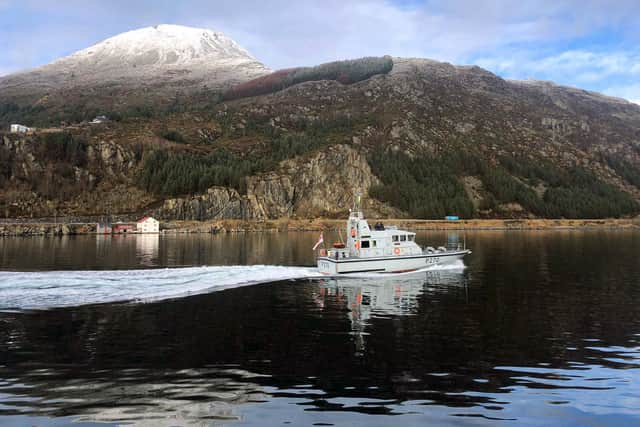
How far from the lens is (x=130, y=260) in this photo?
60812 millimetres

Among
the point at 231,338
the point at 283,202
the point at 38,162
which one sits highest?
the point at 38,162

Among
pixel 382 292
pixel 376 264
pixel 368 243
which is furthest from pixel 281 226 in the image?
pixel 382 292

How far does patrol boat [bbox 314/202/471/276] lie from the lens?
47.6 metres

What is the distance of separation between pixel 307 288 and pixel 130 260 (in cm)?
3356

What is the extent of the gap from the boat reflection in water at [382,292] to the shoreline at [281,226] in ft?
366

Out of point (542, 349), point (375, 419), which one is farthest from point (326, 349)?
point (542, 349)

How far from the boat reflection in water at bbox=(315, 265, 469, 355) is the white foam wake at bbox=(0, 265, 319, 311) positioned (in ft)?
23.3

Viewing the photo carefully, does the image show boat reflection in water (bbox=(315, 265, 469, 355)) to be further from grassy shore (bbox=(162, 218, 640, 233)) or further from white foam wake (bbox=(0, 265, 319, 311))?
grassy shore (bbox=(162, 218, 640, 233))

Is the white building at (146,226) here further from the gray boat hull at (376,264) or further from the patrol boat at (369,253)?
the gray boat hull at (376,264)

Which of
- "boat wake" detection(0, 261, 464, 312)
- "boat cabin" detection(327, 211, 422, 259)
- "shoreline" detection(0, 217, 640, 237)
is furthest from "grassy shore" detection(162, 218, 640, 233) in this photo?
"boat wake" detection(0, 261, 464, 312)

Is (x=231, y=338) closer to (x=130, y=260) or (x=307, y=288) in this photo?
(x=307, y=288)

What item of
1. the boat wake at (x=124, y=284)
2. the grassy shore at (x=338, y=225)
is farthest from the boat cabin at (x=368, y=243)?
the grassy shore at (x=338, y=225)

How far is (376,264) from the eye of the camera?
48469 mm

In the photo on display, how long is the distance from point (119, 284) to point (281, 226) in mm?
127284
